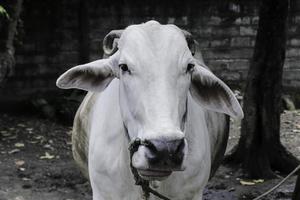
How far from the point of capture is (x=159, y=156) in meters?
2.73

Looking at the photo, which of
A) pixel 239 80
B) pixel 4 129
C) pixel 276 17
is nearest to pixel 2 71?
pixel 4 129

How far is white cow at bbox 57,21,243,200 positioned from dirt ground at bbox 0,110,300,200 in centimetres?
231

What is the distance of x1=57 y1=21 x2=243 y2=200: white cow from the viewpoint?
110 inches

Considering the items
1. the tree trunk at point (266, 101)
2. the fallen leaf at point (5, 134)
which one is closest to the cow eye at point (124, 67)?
the tree trunk at point (266, 101)

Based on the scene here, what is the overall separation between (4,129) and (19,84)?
3.16 feet

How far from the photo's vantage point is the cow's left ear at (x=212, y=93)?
10.8ft

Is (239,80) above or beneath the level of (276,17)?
beneath

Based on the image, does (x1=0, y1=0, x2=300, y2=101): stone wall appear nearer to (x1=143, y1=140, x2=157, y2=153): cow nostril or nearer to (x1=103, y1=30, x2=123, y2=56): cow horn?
(x1=103, y1=30, x2=123, y2=56): cow horn

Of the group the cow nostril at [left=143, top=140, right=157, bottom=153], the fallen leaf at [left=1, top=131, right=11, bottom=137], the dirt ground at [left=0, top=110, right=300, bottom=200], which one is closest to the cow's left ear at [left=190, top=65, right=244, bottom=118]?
the cow nostril at [left=143, top=140, right=157, bottom=153]

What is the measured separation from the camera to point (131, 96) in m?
2.98

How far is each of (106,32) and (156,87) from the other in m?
6.74

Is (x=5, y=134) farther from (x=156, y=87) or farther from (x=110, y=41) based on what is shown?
(x=156, y=87)

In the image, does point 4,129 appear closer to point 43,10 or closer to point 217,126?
point 43,10

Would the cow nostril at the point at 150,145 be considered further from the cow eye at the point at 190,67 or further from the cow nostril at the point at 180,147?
the cow eye at the point at 190,67
